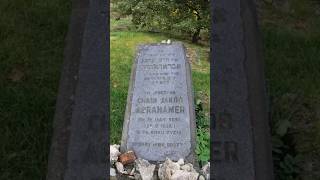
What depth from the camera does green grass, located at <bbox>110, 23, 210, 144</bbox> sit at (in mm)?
4906

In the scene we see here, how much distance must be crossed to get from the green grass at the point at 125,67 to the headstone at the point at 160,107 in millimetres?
62

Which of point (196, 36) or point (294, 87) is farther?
point (294, 87)

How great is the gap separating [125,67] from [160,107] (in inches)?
21.3

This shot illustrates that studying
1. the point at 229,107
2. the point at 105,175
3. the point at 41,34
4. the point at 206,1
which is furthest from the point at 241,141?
the point at 41,34

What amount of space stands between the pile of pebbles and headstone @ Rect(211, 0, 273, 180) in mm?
177

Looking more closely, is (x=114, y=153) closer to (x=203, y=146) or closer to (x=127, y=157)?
(x=127, y=157)

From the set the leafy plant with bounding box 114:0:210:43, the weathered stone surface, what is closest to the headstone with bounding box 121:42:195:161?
the weathered stone surface

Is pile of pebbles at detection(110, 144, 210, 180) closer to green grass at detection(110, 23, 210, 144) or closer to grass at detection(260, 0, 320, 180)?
green grass at detection(110, 23, 210, 144)

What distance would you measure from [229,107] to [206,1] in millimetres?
1125

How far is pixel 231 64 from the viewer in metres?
5.00

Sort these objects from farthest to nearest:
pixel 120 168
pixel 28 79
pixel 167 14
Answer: pixel 28 79 → pixel 167 14 → pixel 120 168

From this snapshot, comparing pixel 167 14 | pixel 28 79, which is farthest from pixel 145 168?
pixel 28 79

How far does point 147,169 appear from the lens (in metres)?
4.70

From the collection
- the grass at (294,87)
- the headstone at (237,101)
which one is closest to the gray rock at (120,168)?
the headstone at (237,101)
